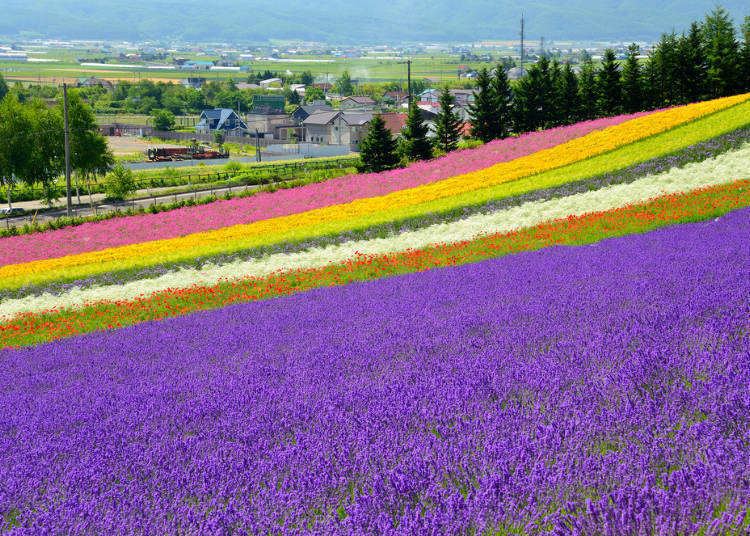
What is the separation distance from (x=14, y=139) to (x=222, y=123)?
118m

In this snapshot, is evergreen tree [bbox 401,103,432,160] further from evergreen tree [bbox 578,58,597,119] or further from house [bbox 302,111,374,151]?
house [bbox 302,111,374,151]

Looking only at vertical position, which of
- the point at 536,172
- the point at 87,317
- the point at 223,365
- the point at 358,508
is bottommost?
the point at 87,317

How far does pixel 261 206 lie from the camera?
37.2 m

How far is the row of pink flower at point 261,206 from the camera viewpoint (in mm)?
32594

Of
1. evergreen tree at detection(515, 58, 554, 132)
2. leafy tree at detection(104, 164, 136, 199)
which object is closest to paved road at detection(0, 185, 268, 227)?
leafy tree at detection(104, 164, 136, 199)

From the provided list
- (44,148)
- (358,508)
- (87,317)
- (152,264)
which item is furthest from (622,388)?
(44,148)

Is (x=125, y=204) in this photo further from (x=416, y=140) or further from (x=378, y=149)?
(x=416, y=140)

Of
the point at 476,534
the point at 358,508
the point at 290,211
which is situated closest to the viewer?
the point at 476,534

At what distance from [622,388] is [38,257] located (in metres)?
33.6

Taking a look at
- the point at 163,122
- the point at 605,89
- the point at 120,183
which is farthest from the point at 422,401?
the point at 163,122

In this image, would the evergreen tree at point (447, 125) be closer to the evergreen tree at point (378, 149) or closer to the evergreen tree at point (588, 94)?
the evergreen tree at point (378, 149)

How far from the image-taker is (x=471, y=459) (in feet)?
11.9

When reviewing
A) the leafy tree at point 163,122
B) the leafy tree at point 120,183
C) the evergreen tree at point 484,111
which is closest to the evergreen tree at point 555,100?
the evergreen tree at point 484,111

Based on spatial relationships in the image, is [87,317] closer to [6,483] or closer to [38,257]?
[6,483]
